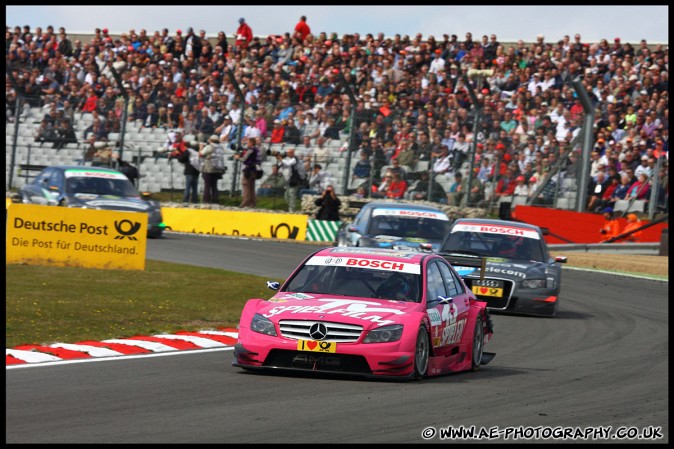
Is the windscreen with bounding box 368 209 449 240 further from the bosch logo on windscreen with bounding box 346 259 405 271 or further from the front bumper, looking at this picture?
the front bumper

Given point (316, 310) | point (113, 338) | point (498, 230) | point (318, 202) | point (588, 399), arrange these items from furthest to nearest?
1. point (318, 202)
2. point (498, 230)
3. point (113, 338)
4. point (316, 310)
5. point (588, 399)

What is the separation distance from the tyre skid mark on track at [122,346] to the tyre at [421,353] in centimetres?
306

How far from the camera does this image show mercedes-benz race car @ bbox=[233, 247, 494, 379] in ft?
32.9

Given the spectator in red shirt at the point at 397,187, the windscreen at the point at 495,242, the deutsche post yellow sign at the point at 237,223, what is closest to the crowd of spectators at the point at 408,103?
the spectator in red shirt at the point at 397,187

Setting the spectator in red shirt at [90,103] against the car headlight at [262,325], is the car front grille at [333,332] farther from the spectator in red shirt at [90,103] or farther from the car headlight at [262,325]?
the spectator in red shirt at [90,103]

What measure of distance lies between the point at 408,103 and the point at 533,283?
1224cm

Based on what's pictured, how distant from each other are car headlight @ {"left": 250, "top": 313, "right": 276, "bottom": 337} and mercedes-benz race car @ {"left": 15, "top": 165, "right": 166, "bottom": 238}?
682 inches

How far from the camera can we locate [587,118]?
27219 mm

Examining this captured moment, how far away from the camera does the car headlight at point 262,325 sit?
10.2 metres

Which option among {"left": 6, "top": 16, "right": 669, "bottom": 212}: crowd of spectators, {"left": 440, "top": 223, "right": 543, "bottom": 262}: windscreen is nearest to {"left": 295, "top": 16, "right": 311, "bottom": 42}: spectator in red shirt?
{"left": 6, "top": 16, "right": 669, "bottom": 212}: crowd of spectators

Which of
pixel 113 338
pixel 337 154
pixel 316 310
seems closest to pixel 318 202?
pixel 337 154

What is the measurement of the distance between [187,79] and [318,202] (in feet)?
22.2

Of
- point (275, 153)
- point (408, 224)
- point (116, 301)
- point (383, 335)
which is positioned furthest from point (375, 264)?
point (275, 153)

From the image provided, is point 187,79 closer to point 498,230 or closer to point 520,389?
point 498,230
